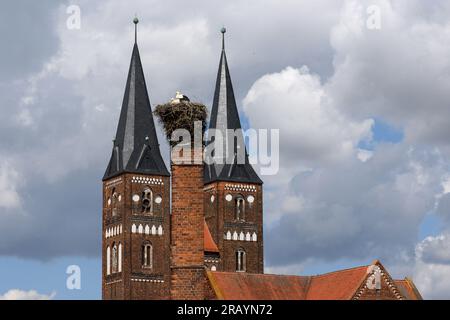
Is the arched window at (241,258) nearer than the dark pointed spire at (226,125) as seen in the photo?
No

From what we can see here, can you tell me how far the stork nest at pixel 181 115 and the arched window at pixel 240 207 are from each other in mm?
49406

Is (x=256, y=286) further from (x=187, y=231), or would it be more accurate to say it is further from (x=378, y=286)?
(x=187, y=231)

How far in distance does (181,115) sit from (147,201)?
47.9 m

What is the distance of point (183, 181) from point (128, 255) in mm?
48188

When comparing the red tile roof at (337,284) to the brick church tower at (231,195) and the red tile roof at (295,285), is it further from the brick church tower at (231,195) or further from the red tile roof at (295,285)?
the brick church tower at (231,195)

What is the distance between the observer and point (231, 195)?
7869cm

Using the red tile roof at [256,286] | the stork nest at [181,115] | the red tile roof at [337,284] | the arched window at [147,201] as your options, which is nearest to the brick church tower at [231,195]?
the arched window at [147,201]

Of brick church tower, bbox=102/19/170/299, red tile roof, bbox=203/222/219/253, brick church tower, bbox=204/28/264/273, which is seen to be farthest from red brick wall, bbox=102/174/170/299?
brick church tower, bbox=204/28/264/273

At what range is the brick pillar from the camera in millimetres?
27344

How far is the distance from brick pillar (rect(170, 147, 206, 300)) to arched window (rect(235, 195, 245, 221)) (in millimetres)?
51125

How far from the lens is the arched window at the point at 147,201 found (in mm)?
76438

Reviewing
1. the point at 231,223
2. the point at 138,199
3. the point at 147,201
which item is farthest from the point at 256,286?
the point at 231,223

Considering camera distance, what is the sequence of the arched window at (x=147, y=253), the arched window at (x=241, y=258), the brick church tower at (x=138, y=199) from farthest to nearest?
the arched window at (x=241, y=258)
the arched window at (x=147, y=253)
the brick church tower at (x=138, y=199)

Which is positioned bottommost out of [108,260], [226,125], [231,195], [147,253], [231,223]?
[108,260]
